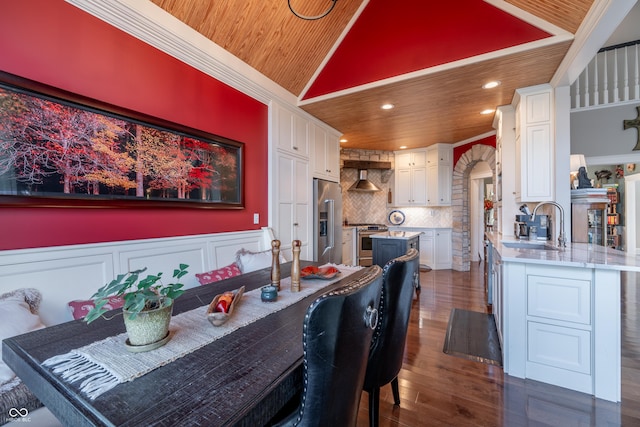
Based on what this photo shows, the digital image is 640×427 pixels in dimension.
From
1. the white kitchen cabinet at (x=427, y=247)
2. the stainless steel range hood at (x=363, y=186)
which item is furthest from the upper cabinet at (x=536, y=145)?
the stainless steel range hood at (x=363, y=186)

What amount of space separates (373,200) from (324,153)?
2.70 meters

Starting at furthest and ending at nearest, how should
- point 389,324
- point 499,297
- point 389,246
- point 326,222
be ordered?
point 326,222 < point 389,246 < point 499,297 < point 389,324

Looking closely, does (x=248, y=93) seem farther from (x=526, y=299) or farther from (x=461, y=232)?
(x=461, y=232)

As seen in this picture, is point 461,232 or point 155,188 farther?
point 461,232

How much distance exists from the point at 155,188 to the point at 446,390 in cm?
265

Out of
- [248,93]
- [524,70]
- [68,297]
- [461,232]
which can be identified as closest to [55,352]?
[68,297]

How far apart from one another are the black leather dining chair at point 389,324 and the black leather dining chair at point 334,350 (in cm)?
40

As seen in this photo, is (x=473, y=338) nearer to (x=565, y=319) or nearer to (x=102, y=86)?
(x=565, y=319)

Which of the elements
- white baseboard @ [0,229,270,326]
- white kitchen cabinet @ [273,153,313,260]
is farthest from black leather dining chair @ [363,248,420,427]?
white kitchen cabinet @ [273,153,313,260]

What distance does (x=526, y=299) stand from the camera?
1.96m

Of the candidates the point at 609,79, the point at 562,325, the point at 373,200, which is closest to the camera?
the point at 562,325

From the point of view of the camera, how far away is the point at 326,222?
433 cm

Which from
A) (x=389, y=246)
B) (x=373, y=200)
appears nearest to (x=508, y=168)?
(x=389, y=246)

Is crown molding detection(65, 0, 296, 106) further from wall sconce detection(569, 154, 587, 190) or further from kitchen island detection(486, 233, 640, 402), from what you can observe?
wall sconce detection(569, 154, 587, 190)
